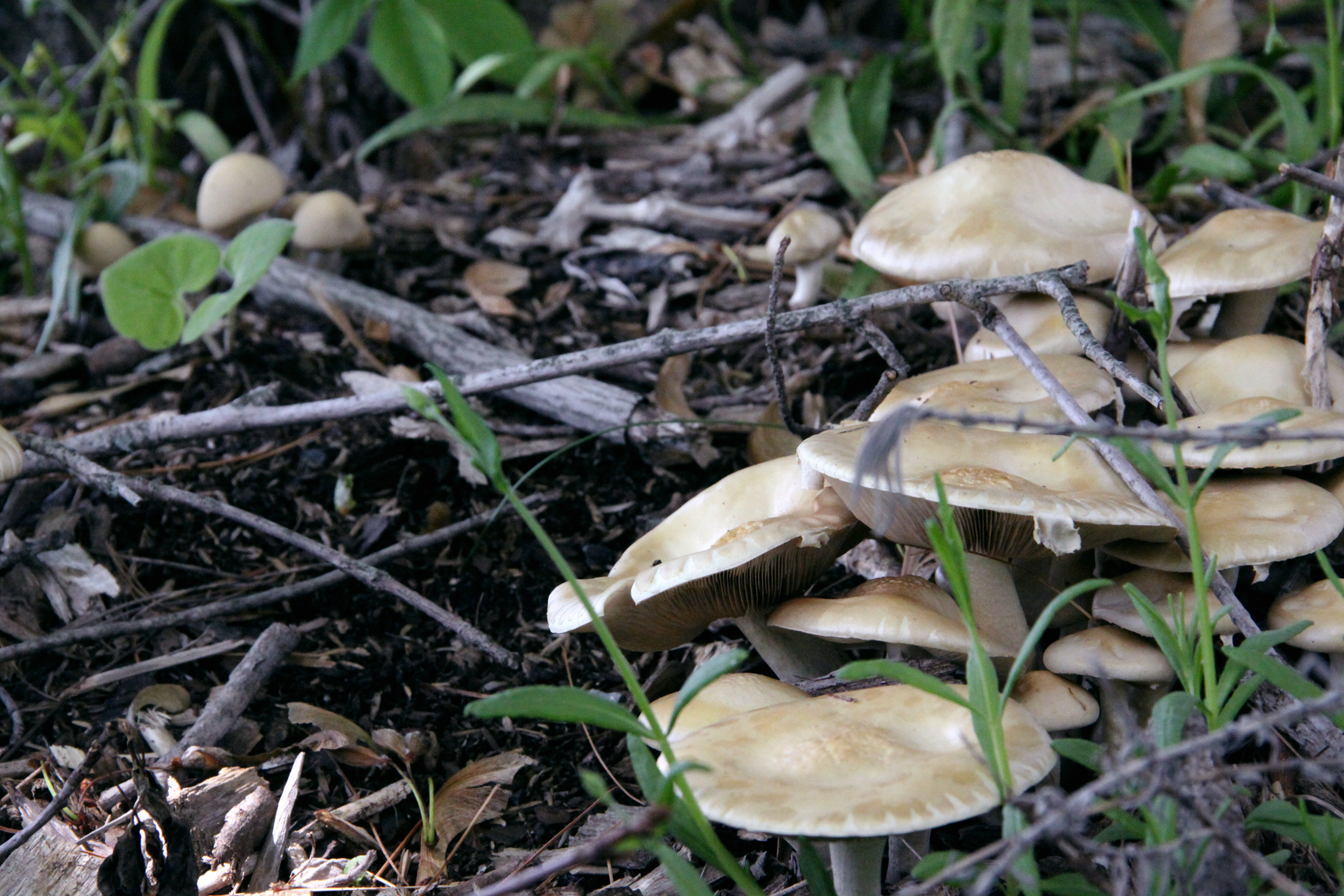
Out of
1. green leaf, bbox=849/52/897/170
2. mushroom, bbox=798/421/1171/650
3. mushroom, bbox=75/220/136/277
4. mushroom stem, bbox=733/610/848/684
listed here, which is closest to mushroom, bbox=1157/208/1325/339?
mushroom, bbox=798/421/1171/650

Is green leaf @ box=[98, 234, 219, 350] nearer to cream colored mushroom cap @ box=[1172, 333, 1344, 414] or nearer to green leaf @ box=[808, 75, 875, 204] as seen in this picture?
green leaf @ box=[808, 75, 875, 204]

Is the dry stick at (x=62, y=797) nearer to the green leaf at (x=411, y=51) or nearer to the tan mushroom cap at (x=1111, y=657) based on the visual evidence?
the tan mushroom cap at (x=1111, y=657)

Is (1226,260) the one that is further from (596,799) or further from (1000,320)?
A: (596,799)

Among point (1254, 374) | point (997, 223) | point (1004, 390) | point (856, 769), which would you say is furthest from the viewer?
point (997, 223)

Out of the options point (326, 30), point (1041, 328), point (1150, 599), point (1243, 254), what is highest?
point (326, 30)

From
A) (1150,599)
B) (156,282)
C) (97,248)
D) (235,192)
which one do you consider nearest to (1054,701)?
(1150,599)

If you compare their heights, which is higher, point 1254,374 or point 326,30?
point 326,30

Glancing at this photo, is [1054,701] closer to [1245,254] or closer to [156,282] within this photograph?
[1245,254]
